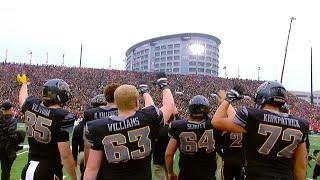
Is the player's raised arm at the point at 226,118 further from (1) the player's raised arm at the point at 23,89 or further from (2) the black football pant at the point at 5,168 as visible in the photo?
(2) the black football pant at the point at 5,168

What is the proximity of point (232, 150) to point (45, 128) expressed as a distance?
3180 millimetres

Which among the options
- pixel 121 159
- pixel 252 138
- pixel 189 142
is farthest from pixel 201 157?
pixel 121 159

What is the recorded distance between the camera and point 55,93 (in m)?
4.93

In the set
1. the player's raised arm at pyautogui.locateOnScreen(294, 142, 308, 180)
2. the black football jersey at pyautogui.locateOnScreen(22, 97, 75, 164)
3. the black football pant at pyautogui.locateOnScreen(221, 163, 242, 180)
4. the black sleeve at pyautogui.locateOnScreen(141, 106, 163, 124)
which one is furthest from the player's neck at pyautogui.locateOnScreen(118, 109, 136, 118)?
the black football pant at pyautogui.locateOnScreen(221, 163, 242, 180)

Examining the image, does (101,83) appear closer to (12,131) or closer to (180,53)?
(12,131)

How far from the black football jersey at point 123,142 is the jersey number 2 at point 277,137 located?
1.10 meters

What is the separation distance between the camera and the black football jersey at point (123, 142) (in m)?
4.06

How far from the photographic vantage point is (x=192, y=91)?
51281mm

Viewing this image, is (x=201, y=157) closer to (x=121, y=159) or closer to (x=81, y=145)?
(x=121, y=159)

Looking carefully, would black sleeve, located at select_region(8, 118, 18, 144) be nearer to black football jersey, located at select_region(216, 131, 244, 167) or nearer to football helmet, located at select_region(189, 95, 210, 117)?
black football jersey, located at select_region(216, 131, 244, 167)

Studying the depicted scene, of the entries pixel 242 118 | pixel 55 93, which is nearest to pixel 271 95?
pixel 242 118

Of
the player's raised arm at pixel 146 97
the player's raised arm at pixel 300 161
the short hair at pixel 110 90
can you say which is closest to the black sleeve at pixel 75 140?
the short hair at pixel 110 90

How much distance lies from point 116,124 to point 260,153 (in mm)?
1416

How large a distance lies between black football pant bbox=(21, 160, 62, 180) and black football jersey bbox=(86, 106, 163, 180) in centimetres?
100
